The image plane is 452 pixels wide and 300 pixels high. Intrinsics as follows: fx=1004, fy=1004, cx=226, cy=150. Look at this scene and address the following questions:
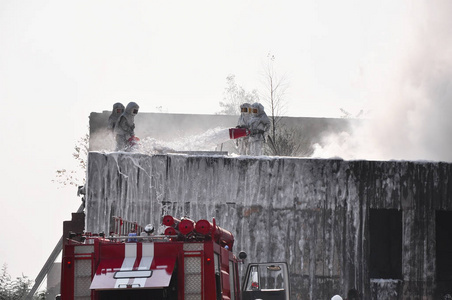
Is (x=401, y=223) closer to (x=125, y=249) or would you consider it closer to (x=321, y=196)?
(x=321, y=196)

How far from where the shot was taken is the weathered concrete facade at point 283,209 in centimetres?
2923

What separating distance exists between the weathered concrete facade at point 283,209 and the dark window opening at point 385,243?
1002 mm

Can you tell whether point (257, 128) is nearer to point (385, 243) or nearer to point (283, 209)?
point (283, 209)

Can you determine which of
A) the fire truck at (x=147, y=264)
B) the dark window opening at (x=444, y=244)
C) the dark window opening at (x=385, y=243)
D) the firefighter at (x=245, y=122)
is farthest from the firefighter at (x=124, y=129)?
the fire truck at (x=147, y=264)

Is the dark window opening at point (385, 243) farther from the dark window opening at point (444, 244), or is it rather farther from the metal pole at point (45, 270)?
the metal pole at point (45, 270)

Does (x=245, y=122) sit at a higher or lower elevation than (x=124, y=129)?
higher

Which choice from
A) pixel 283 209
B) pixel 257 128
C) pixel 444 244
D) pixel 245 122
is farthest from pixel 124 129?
pixel 444 244

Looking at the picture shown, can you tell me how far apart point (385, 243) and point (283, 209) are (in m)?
3.97

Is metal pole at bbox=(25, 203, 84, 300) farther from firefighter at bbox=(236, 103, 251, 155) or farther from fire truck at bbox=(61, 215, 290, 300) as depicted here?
fire truck at bbox=(61, 215, 290, 300)

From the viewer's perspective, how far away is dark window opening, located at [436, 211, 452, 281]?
103ft

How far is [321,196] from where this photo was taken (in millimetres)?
29609

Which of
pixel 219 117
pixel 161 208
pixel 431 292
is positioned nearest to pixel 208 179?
pixel 161 208

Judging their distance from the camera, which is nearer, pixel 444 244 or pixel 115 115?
pixel 444 244

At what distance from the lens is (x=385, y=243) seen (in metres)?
31.3
